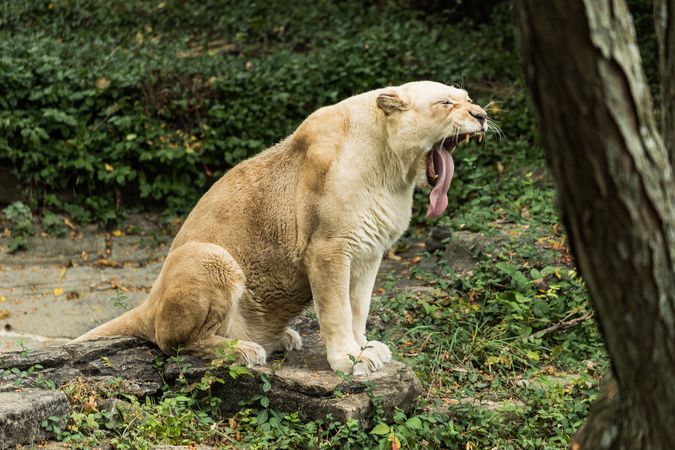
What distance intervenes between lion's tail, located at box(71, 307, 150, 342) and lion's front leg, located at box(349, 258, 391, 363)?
1439 millimetres

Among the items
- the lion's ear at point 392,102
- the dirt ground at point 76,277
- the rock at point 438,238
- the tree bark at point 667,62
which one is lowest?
the dirt ground at point 76,277

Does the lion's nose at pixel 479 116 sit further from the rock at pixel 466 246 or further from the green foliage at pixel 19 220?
the green foliage at pixel 19 220

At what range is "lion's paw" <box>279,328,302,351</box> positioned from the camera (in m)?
6.57

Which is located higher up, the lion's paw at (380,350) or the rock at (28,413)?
the rock at (28,413)

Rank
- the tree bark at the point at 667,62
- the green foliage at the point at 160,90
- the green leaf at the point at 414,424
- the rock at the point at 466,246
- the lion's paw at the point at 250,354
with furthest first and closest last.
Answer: the green foliage at the point at 160,90 → the rock at the point at 466,246 → the lion's paw at the point at 250,354 → the green leaf at the point at 414,424 → the tree bark at the point at 667,62

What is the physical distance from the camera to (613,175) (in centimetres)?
291

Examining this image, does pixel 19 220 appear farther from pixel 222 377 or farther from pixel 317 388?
pixel 317 388

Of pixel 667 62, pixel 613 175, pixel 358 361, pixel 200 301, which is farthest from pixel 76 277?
pixel 613 175

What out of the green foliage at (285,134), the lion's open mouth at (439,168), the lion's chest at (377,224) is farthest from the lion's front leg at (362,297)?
the lion's open mouth at (439,168)

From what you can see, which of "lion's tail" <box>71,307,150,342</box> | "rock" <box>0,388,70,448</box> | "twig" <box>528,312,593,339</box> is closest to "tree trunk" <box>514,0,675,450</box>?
"rock" <box>0,388,70,448</box>

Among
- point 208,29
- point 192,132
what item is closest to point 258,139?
point 192,132

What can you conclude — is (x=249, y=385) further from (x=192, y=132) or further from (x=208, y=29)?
(x=208, y=29)

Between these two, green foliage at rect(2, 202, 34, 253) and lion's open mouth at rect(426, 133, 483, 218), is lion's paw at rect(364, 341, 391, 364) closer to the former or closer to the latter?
lion's open mouth at rect(426, 133, 483, 218)

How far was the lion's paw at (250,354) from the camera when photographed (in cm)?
610
